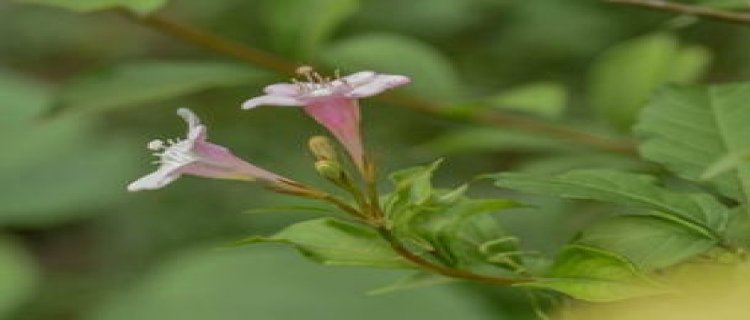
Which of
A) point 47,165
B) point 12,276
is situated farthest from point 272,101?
point 47,165

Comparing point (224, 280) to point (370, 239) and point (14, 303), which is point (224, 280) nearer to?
point (14, 303)

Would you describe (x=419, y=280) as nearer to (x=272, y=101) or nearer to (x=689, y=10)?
(x=272, y=101)

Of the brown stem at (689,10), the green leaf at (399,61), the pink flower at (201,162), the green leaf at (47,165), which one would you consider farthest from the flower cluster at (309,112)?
the green leaf at (47,165)

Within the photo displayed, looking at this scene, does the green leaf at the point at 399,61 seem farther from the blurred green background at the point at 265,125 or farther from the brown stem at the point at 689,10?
the brown stem at the point at 689,10

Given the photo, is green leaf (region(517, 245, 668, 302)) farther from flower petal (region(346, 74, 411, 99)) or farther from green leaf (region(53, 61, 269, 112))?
green leaf (region(53, 61, 269, 112))

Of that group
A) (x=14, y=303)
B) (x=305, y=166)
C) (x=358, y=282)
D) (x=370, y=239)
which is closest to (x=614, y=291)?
(x=370, y=239)

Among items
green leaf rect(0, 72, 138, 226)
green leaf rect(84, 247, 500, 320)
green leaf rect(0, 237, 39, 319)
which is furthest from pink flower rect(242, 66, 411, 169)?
green leaf rect(0, 72, 138, 226)
